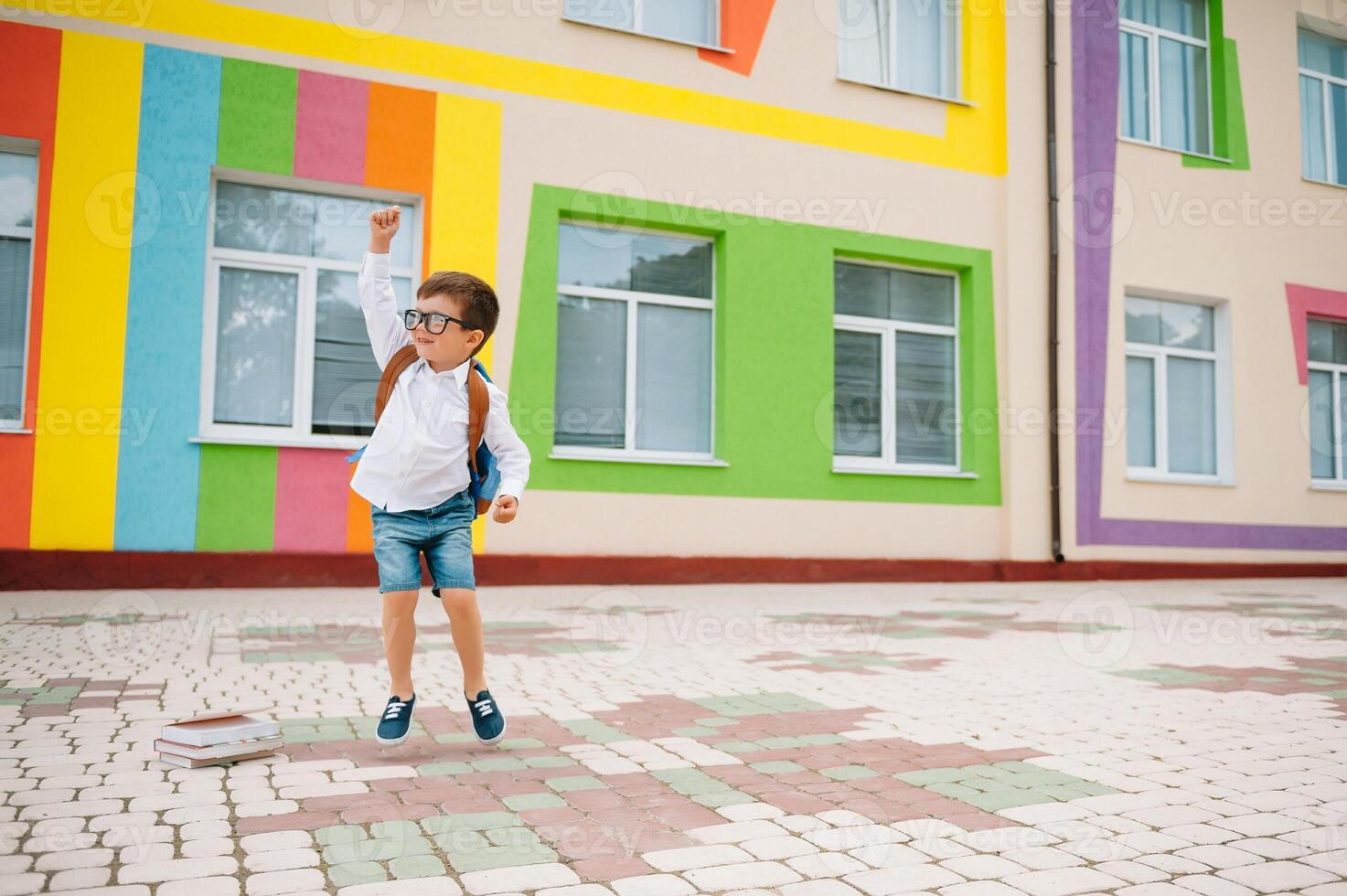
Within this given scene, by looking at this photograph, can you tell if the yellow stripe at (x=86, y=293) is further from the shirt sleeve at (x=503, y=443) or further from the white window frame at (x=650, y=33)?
the shirt sleeve at (x=503, y=443)

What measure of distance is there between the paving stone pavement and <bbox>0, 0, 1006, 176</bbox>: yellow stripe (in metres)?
4.98

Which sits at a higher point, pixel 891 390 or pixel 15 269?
pixel 15 269

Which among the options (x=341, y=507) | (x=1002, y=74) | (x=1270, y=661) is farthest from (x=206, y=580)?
(x=1002, y=74)

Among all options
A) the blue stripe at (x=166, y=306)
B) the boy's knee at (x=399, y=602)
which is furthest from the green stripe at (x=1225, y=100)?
the boy's knee at (x=399, y=602)

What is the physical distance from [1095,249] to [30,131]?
10.5m

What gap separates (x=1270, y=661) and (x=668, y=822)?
4310 millimetres

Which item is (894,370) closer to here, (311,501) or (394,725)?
(311,501)

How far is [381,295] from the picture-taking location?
3.51 m

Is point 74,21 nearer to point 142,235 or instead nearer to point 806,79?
point 142,235

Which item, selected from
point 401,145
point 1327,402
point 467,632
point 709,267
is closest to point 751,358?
point 709,267

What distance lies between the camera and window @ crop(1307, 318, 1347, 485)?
1413 cm

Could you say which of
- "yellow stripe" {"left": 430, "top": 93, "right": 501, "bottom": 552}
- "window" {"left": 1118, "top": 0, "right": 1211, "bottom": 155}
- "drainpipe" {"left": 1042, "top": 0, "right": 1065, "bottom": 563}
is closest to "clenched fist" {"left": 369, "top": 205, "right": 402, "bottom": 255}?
"yellow stripe" {"left": 430, "top": 93, "right": 501, "bottom": 552}

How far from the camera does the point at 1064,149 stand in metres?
12.3

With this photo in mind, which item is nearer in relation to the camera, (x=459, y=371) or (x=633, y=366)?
(x=459, y=371)
